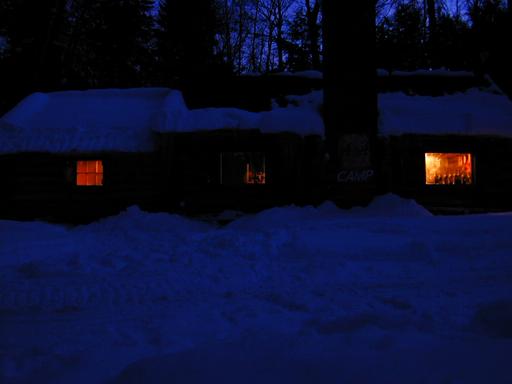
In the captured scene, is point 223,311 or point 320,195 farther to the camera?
point 320,195

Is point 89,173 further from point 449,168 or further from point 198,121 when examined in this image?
point 449,168

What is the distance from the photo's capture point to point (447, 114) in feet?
33.1

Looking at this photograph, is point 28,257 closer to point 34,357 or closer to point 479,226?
point 34,357

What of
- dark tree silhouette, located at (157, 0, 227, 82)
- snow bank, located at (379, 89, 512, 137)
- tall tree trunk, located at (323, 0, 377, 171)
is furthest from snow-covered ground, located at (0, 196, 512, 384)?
dark tree silhouette, located at (157, 0, 227, 82)

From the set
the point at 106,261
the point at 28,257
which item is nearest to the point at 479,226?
the point at 106,261

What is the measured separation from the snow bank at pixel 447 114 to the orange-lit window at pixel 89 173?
9595 mm

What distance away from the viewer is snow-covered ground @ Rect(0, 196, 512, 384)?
172cm

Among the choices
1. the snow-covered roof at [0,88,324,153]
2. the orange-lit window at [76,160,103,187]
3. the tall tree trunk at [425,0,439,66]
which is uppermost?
the tall tree trunk at [425,0,439,66]

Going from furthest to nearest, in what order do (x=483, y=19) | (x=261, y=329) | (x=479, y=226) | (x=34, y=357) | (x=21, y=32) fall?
1. (x=21, y=32)
2. (x=483, y=19)
3. (x=479, y=226)
4. (x=261, y=329)
5. (x=34, y=357)

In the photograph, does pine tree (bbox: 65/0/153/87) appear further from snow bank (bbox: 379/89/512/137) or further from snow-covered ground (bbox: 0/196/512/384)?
snow-covered ground (bbox: 0/196/512/384)

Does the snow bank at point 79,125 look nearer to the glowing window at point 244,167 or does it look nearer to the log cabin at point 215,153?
the log cabin at point 215,153

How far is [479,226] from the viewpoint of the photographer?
18.2ft

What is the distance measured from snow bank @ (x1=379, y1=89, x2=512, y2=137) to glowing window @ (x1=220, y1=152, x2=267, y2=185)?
5.35 meters

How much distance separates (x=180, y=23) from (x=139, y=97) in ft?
43.8
